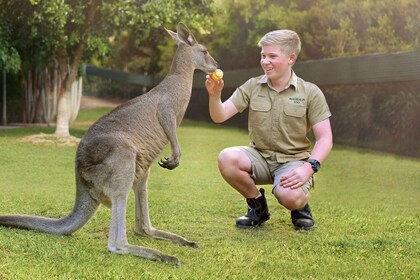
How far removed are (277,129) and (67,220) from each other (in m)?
1.17

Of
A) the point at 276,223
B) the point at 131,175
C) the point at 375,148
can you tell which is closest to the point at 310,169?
the point at 276,223

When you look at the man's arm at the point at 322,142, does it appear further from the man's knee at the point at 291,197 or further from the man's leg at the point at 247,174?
the man's leg at the point at 247,174

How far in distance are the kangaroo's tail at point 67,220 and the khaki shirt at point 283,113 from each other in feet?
3.28

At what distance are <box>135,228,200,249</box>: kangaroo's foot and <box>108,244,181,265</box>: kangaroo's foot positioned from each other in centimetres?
37

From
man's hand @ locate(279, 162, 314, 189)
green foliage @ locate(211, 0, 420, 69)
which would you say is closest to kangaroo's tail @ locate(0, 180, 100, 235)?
man's hand @ locate(279, 162, 314, 189)

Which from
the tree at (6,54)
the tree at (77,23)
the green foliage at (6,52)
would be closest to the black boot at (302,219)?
the tree at (77,23)

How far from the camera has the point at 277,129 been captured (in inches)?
137

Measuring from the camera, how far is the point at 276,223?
12.4 feet

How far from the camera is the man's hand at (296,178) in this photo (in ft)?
10.3

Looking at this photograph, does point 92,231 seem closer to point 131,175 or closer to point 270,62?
point 131,175

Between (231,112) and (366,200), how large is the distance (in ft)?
5.42

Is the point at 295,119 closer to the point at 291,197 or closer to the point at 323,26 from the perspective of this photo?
the point at 291,197

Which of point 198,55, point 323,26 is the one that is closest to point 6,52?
point 323,26

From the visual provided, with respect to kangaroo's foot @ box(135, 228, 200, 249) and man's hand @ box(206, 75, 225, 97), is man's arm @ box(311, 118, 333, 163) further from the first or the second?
kangaroo's foot @ box(135, 228, 200, 249)
